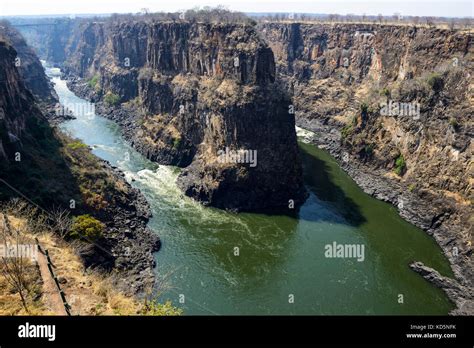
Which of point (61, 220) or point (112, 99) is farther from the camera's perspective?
point (112, 99)

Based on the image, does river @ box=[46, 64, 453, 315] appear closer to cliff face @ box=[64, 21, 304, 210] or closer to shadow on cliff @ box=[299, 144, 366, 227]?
shadow on cliff @ box=[299, 144, 366, 227]

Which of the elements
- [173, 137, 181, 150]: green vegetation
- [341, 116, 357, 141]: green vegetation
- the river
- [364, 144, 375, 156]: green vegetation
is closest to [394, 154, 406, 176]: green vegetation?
[364, 144, 375, 156]: green vegetation

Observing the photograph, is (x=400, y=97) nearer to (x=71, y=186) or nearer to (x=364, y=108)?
(x=364, y=108)

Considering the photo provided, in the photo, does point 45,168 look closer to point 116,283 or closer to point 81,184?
point 81,184

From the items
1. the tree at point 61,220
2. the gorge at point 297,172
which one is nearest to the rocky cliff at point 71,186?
the tree at point 61,220

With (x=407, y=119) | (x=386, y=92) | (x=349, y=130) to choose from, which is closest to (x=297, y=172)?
(x=407, y=119)
